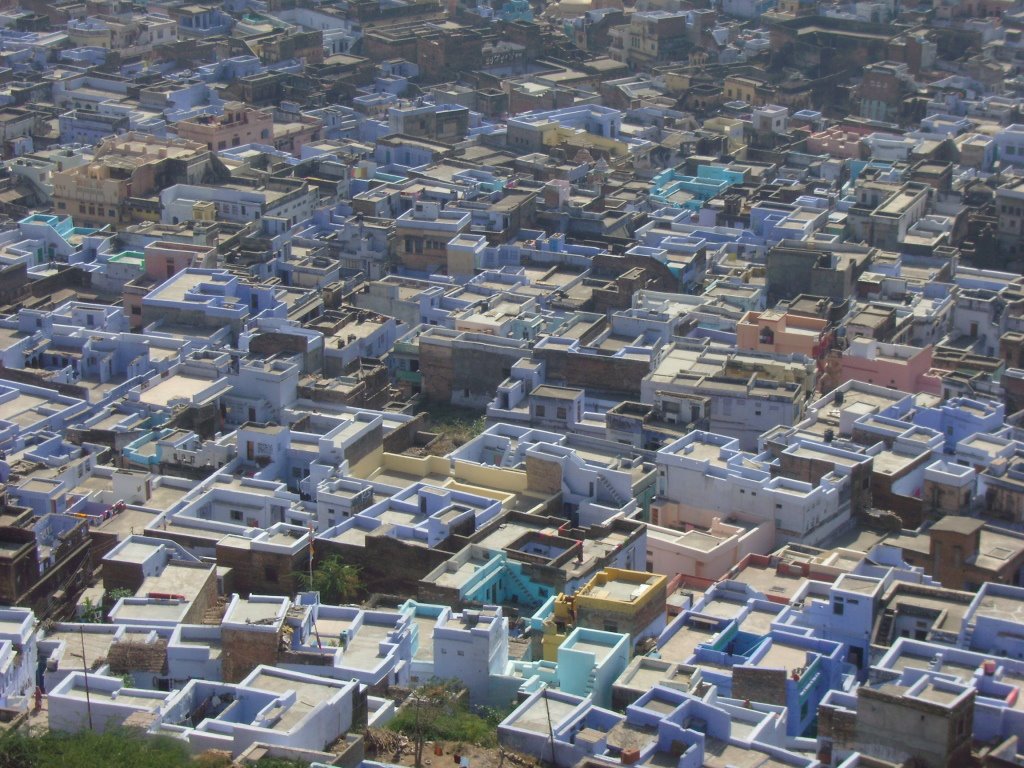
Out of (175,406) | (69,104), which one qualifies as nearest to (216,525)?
(175,406)

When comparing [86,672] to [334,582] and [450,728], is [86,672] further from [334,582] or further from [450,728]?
[450,728]

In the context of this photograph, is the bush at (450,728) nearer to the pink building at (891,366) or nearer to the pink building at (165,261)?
the pink building at (891,366)

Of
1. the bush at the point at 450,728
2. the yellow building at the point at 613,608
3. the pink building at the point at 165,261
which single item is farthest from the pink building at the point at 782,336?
the bush at the point at 450,728

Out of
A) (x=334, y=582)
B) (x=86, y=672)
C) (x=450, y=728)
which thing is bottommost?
(x=334, y=582)

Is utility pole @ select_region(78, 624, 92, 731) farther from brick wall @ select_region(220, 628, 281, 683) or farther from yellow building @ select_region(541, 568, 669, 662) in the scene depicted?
yellow building @ select_region(541, 568, 669, 662)

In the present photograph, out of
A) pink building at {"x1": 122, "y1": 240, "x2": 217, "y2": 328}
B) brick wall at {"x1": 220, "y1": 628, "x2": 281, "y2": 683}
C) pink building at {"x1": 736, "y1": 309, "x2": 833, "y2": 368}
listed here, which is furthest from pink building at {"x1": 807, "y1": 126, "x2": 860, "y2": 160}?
brick wall at {"x1": 220, "y1": 628, "x2": 281, "y2": 683}

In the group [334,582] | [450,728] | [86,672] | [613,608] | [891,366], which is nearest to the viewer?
[450,728]

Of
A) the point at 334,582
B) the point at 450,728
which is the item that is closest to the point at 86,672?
A: the point at 334,582

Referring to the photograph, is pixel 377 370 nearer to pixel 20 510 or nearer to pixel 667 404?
pixel 667 404
